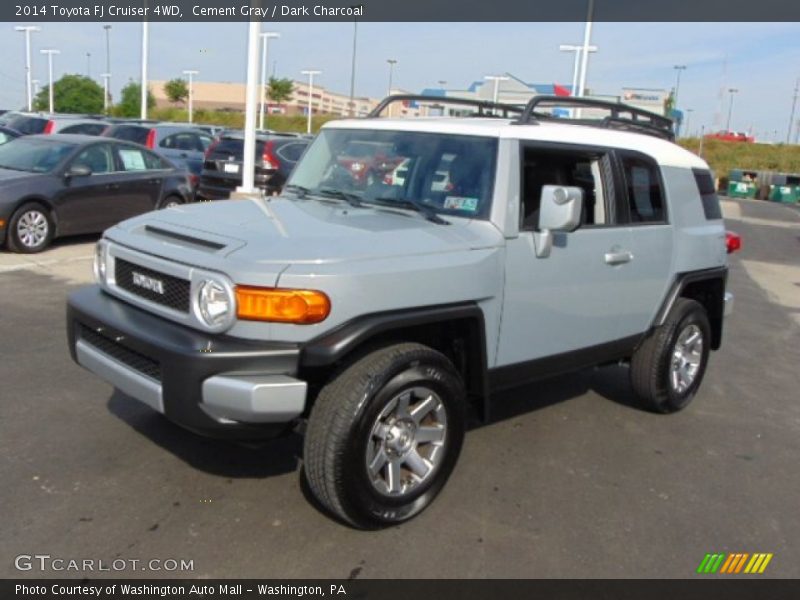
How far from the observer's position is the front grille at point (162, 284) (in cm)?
333

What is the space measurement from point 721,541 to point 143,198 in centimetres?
933

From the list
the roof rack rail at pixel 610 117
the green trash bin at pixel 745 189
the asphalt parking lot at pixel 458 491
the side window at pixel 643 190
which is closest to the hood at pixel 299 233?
the roof rack rail at pixel 610 117

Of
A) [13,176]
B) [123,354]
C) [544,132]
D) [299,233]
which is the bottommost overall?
[123,354]

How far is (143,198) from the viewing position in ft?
35.6

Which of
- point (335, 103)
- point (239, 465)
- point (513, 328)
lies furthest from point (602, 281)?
point (335, 103)

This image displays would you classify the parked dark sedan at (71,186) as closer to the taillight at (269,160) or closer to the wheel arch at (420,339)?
the taillight at (269,160)

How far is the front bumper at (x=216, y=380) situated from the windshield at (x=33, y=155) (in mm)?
7478

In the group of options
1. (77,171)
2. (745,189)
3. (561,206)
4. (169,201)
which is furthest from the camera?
(745,189)

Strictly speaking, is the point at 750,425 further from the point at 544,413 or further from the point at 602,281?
the point at 602,281

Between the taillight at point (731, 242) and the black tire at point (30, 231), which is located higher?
the taillight at point (731, 242)

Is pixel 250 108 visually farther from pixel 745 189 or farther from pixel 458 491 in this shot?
pixel 745 189

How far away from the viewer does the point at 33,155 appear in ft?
32.9

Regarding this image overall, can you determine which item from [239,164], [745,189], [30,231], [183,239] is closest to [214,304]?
[183,239]

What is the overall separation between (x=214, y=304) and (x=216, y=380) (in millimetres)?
337
